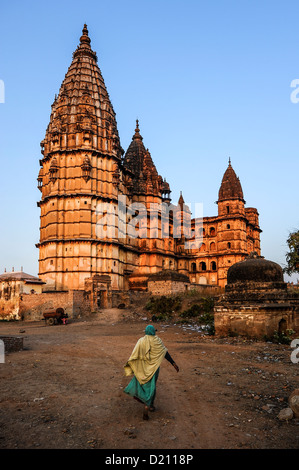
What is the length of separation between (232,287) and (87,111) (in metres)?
28.6

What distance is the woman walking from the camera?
6.27 meters

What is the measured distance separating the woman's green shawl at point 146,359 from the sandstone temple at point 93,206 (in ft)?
69.6

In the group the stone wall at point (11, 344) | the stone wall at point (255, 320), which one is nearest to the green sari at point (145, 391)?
the stone wall at point (11, 344)

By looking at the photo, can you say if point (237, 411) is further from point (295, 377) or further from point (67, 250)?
point (67, 250)

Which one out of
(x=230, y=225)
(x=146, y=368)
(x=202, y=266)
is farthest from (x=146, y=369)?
(x=202, y=266)

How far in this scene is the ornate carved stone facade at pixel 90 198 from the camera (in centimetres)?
3588

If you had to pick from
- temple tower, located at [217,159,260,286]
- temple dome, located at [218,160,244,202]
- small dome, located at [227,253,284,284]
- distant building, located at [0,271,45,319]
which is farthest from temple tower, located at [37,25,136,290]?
small dome, located at [227,253,284,284]

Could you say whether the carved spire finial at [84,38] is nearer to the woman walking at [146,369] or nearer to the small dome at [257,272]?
the small dome at [257,272]

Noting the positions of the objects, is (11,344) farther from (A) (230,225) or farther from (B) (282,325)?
(A) (230,225)

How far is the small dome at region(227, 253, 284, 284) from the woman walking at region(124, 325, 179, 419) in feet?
31.5

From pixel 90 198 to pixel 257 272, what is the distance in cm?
2396

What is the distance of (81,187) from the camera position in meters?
36.5

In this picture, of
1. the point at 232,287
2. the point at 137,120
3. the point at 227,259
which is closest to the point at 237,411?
the point at 232,287
